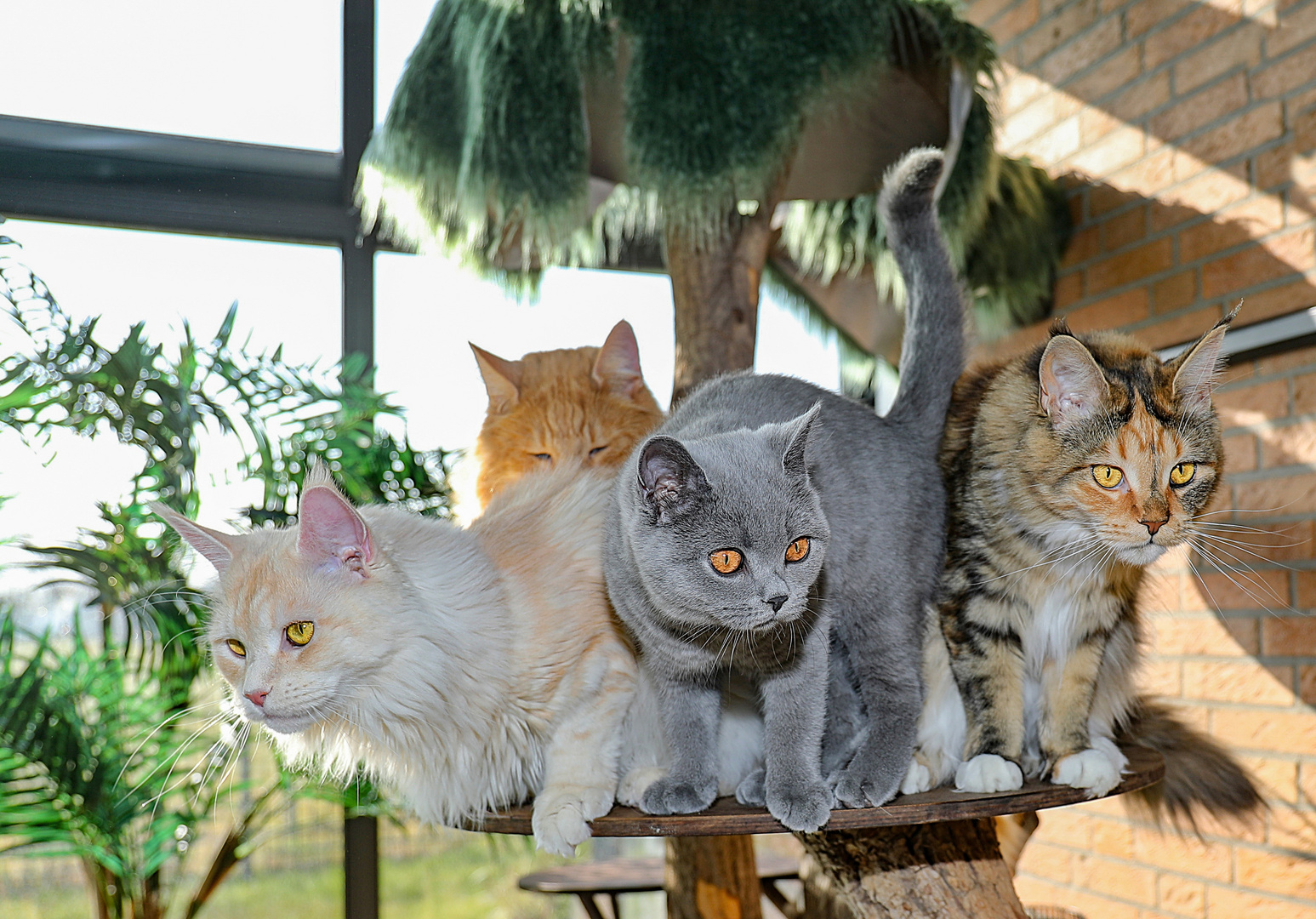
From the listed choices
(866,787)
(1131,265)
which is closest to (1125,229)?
(1131,265)

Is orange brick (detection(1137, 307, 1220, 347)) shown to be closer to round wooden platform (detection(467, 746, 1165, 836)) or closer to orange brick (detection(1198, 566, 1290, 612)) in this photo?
orange brick (detection(1198, 566, 1290, 612))

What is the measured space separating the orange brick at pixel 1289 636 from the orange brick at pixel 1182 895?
53 cm

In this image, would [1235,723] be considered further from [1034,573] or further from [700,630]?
[700,630]

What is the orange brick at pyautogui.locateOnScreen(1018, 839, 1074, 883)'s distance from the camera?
89.4 inches

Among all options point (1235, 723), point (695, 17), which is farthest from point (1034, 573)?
point (1235, 723)

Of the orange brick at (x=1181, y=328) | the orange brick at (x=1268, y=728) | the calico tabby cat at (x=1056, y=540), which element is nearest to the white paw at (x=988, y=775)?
the calico tabby cat at (x=1056, y=540)

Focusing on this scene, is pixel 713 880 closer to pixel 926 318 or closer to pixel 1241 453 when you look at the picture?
pixel 926 318

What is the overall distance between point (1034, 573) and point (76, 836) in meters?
1.76

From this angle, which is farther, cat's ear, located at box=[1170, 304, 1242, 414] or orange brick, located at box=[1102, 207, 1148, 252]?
orange brick, located at box=[1102, 207, 1148, 252]

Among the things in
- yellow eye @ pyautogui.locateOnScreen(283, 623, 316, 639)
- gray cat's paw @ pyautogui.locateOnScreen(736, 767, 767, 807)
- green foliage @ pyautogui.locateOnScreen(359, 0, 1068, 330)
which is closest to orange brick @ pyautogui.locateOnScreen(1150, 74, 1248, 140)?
green foliage @ pyautogui.locateOnScreen(359, 0, 1068, 330)

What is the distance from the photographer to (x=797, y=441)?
2.52 feet

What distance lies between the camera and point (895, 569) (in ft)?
2.91

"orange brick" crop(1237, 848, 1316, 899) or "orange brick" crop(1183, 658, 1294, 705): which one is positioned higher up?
"orange brick" crop(1183, 658, 1294, 705)

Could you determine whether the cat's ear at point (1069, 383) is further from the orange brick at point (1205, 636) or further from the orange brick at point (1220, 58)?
the orange brick at point (1220, 58)
